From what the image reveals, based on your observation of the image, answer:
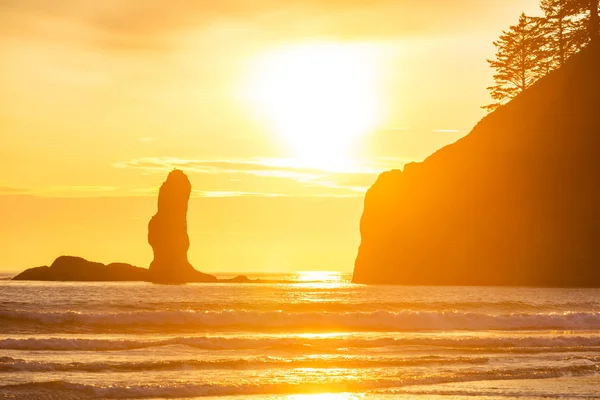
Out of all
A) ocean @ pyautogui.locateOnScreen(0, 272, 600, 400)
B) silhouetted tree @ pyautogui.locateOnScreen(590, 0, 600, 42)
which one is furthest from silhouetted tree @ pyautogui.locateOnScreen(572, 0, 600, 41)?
ocean @ pyautogui.locateOnScreen(0, 272, 600, 400)

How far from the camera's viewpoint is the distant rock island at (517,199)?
81.8 metres

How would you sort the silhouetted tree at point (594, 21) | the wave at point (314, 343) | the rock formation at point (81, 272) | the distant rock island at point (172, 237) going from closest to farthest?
the wave at point (314, 343)
the silhouetted tree at point (594, 21)
the distant rock island at point (172, 237)
the rock formation at point (81, 272)

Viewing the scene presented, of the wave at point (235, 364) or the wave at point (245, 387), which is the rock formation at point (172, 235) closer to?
the wave at point (235, 364)

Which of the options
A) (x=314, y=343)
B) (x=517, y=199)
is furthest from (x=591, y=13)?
(x=314, y=343)

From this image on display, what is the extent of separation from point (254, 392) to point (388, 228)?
8373 centimetres

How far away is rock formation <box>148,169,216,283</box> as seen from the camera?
150500 millimetres

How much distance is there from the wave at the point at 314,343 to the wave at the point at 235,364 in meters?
3.64

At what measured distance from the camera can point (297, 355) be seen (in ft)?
98.6

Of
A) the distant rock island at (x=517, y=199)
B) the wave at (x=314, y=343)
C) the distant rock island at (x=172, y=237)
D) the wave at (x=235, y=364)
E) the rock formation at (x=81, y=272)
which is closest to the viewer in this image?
the wave at (x=235, y=364)

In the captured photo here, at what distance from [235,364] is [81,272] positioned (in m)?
143

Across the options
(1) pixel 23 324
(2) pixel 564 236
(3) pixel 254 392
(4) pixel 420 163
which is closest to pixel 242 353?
(3) pixel 254 392

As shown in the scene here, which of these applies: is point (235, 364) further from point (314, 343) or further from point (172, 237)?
point (172, 237)

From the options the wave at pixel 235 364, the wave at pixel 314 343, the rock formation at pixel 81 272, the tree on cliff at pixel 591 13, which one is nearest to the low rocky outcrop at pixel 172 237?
the rock formation at pixel 81 272

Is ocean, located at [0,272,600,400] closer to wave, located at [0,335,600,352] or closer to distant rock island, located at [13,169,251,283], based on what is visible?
wave, located at [0,335,600,352]
